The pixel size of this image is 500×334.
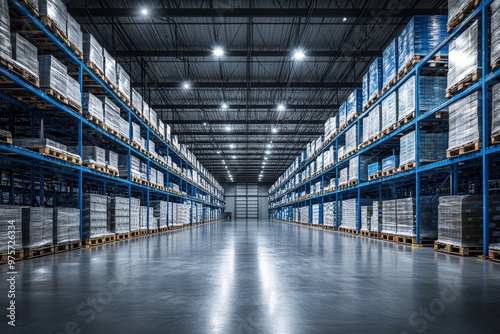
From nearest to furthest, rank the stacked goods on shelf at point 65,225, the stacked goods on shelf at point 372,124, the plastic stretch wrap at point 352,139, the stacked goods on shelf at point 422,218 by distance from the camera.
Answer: the stacked goods on shelf at point 65,225, the stacked goods on shelf at point 422,218, the stacked goods on shelf at point 372,124, the plastic stretch wrap at point 352,139

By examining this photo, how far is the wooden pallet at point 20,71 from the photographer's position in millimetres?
5692

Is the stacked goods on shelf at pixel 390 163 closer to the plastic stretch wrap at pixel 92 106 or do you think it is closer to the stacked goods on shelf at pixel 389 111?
the stacked goods on shelf at pixel 389 111

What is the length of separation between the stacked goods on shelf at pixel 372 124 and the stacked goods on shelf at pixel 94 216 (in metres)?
7.99

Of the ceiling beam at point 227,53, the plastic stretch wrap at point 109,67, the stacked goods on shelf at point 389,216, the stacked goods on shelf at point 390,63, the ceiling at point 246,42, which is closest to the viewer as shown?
the stacked goods on shelf at point 390,63

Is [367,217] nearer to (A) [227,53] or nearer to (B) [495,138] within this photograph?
(B) [495,138]

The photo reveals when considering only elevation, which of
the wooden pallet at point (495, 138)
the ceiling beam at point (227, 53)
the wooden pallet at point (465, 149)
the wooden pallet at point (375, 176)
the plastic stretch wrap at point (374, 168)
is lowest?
the wooden pallet at point (375, 176)

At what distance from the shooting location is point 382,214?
10.8m

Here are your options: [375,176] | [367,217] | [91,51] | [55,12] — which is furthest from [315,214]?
[55,12]

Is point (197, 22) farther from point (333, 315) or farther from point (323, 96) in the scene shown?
point (333, 315)

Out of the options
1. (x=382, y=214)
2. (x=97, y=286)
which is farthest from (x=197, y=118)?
(x=97, y=286)

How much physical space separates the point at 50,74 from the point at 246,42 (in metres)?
8.33

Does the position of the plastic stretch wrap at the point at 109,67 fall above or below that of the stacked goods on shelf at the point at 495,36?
above

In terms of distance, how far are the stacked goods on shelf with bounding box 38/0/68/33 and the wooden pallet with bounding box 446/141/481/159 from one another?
8.00 metres

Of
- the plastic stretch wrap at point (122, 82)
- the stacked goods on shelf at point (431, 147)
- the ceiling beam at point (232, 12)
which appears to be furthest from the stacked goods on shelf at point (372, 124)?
the plastic stretch wrap at point (122, 82)
